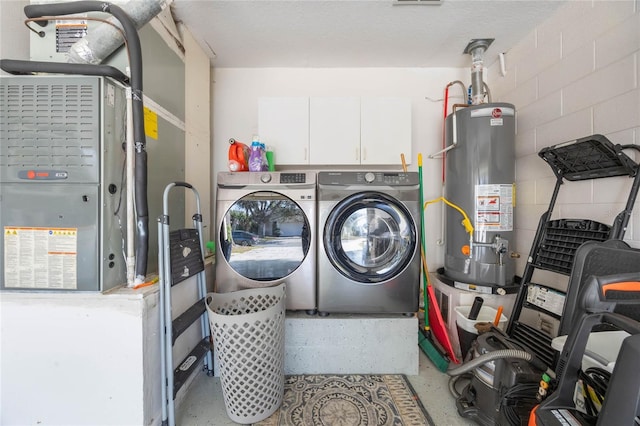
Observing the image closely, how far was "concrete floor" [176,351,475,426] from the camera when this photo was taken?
4.21 ft

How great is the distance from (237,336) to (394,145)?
72.9 inches

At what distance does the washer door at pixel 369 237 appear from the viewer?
1.63 meters

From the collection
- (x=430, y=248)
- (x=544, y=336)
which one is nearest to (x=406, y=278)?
(x=544, y=336)

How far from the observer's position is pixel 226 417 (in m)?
1.31

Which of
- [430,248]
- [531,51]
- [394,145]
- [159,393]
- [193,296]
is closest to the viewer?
[159,393]

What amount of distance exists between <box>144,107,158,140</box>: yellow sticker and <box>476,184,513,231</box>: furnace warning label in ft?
7.21

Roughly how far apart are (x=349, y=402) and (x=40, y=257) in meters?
1.71

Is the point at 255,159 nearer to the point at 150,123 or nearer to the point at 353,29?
the point at 150,123

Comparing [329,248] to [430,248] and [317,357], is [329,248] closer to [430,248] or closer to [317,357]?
[317,357]

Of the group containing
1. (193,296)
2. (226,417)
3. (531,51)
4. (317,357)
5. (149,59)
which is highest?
(531,51)

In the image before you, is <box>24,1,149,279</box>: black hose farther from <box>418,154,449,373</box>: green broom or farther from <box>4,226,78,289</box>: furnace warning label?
<box>418,154,449,373</box>: green broom

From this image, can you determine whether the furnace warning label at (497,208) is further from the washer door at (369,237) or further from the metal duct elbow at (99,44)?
the metal duct elbow at (99,44)

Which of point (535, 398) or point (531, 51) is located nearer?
point (535, 398)

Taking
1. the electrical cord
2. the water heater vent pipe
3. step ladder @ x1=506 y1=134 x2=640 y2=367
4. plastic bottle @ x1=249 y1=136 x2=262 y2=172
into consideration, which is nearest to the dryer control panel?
plastic bottle @ x1=249 y1=136 x2=262 y2=172
